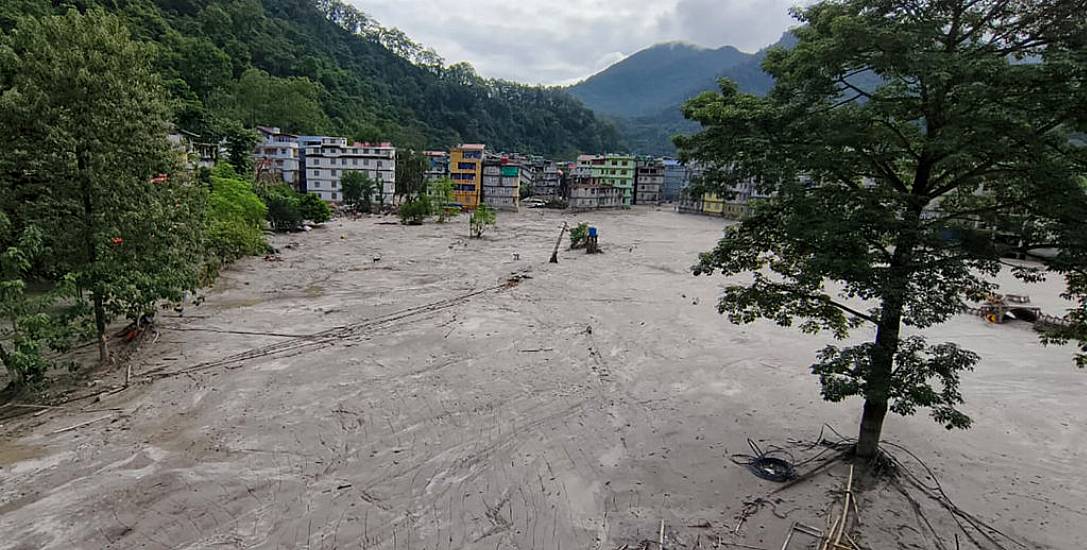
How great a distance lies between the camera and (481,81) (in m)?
151

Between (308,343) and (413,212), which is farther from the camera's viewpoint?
(413,212)

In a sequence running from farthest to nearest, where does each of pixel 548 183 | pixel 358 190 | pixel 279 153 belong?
1. pixel 548 183
2. pixel 279 153
3. pixel 358 190

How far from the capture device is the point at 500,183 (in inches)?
3110

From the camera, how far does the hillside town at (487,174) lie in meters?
66.1

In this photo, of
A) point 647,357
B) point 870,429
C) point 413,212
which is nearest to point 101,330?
point 647,357

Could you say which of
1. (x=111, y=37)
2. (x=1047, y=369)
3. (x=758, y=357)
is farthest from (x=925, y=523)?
(x=111, y=37)

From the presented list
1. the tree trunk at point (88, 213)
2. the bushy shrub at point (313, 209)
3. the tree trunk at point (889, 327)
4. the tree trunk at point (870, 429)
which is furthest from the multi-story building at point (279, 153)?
the tree trunk at point (889, 327)

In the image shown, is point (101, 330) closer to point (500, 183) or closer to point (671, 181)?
point (500, 183)

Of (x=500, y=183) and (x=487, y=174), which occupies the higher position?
(x=487, y=174)

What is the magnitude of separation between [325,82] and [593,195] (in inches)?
2169

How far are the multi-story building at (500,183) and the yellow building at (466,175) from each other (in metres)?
1.46

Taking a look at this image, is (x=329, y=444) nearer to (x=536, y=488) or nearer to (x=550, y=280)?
(x=536, y=488)

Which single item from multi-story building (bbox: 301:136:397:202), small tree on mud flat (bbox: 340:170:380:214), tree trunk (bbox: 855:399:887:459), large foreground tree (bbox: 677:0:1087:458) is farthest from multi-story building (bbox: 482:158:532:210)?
tree trunk (bbox: 855:399:887:459)

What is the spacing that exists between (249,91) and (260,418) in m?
73.3
